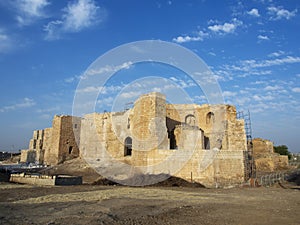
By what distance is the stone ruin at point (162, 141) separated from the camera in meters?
14.7

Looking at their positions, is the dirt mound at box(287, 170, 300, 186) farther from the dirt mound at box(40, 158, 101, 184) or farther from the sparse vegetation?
the sparse vegetation

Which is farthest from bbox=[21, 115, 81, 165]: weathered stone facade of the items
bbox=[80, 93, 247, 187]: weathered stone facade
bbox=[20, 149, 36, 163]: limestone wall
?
bbox=[20, 149, 36, 163]: limestone wall

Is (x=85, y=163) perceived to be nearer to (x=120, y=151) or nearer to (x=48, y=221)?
(x=120, y=151)

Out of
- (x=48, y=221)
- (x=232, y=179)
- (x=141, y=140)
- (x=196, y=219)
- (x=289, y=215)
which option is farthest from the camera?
(x=141, y=140)

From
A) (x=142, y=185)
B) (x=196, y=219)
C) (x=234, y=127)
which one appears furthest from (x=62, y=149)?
(x=196, y=219)

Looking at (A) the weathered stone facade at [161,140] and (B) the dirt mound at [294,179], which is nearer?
(A) the weathered stone facade at [161,140]

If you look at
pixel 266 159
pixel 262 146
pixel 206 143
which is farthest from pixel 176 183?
pixel 262 146

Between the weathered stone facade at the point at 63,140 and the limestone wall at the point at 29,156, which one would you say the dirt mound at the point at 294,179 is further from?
the limestone wall at the point at 29,156

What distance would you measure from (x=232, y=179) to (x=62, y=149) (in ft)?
65.1

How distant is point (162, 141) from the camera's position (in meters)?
17.5

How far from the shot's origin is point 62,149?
27922 mm

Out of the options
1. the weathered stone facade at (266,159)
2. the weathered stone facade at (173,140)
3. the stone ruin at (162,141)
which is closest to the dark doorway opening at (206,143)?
the weathered stone facade at (173,140)

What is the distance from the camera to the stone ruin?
14.7 m

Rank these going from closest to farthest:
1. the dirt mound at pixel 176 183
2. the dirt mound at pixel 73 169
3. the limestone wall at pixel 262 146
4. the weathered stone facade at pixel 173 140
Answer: the dirt mound at pixel 176 183
the weathered stone facade at pixel 173 140
the dirt mound at pixel 73 169
the limestone wall at pixel 262 146
